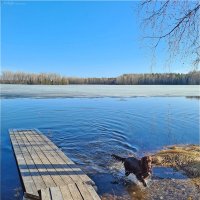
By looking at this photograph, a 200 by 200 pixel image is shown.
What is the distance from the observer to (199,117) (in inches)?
824

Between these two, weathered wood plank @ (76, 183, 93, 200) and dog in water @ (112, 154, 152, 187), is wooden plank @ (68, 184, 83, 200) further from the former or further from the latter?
dog in water @ (112, 154, 152, 187)

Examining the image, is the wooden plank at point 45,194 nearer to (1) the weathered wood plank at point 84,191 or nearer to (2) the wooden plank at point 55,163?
(2) the wooden plank at point 55,163

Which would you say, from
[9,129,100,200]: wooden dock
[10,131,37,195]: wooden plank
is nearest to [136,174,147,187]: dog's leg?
[9,129,100,200]: wooden dock

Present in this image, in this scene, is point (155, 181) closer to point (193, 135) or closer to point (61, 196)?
point (61, 196)

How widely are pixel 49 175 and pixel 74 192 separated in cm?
129

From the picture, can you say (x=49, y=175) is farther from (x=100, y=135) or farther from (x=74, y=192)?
(x=100, y=135)

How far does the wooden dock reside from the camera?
20.4ft

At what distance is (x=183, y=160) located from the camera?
9781 millimetres

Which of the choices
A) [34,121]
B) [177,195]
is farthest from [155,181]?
[34,121]

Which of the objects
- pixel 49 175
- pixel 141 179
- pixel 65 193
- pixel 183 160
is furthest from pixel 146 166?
pixel 183 160

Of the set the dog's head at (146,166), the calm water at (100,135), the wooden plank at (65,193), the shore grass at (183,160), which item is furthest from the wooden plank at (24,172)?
the shore grass at (183,160)

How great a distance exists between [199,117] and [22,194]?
16665 mm

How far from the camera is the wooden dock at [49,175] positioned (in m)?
6.22

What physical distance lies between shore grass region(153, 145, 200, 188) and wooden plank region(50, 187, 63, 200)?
3.88 meters
